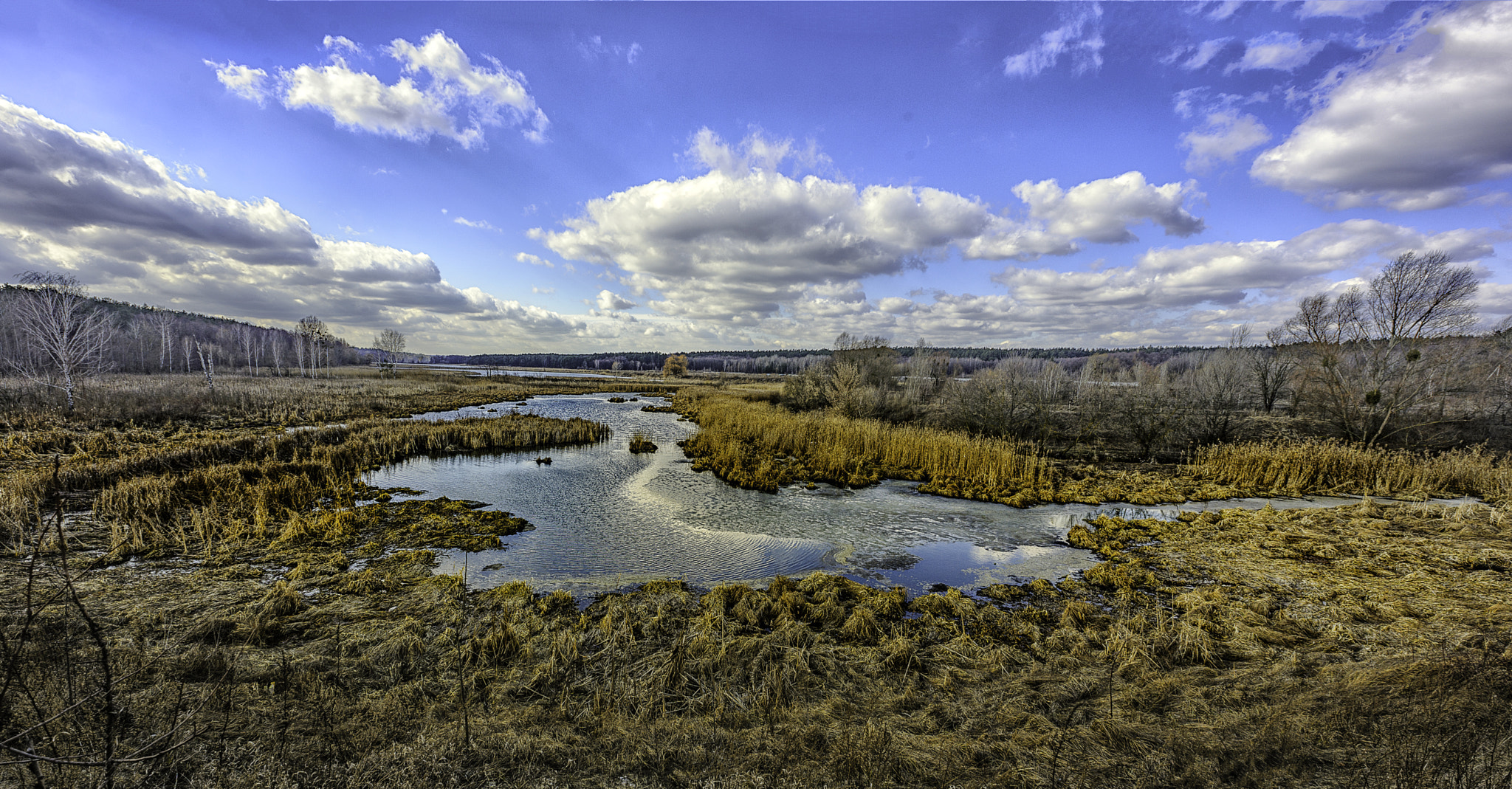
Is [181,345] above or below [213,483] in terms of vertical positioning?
above

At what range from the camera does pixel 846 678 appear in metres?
6.04

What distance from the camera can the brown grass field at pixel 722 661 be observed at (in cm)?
403

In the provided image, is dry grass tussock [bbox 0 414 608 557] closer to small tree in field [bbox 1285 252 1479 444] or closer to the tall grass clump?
the tall grass clump

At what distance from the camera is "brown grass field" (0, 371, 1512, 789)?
403 centimetres

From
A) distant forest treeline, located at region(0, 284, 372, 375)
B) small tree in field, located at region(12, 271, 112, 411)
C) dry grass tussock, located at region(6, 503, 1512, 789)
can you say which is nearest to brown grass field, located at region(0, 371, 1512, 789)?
dry grass tussock, located at region(6, 503, 1512, 789)

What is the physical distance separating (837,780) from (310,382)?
241 ft

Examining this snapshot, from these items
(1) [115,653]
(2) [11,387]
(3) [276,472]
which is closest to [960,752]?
(1) [115,653]

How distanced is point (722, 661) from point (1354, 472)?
74.2 ft

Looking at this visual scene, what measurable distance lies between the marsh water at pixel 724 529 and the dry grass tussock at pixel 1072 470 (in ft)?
2.39

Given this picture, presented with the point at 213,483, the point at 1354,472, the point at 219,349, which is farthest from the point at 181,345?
the point at 1354,472

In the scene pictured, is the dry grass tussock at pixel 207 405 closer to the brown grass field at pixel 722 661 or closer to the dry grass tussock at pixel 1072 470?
the brown grass field at pixel 722 661

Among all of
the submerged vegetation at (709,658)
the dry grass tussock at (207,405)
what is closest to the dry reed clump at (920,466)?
the submerged vegetation at (709,658)

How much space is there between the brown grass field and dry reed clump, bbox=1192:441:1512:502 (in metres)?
2.99

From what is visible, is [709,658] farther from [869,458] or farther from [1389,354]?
[1389,354]
